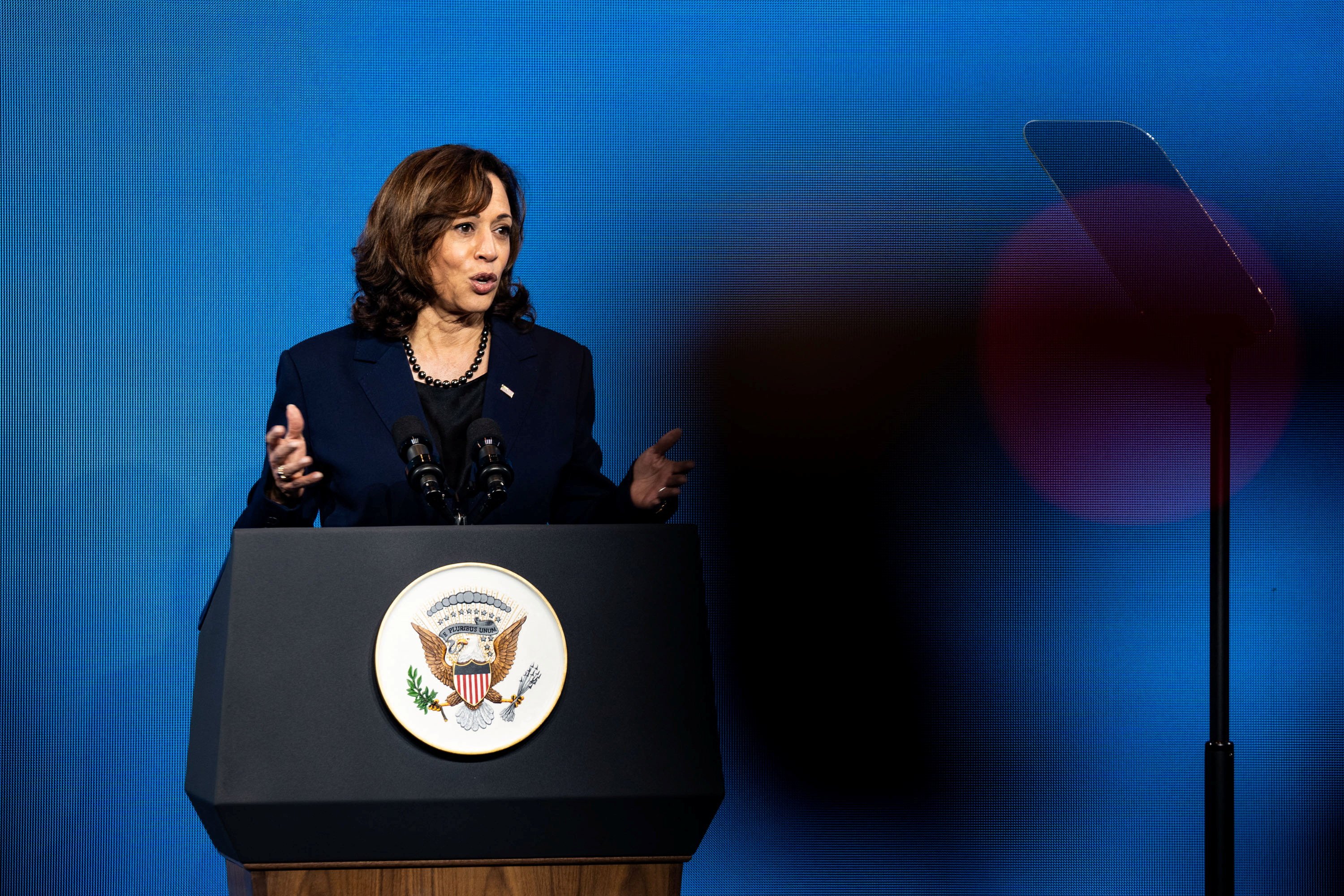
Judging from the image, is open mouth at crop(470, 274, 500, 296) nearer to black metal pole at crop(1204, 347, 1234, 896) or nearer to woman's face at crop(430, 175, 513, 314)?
woman's face at crop(430, 175, 513, 314)

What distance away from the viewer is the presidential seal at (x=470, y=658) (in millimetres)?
→ 1287

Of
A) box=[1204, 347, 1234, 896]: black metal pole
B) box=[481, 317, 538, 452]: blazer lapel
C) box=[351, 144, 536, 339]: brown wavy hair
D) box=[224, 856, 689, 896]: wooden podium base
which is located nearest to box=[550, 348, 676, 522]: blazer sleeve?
box=[481, 317, 538, 452]: blazer lapel

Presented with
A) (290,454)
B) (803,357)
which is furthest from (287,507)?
(803,357)

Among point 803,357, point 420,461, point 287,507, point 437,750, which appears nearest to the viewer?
point 437,750

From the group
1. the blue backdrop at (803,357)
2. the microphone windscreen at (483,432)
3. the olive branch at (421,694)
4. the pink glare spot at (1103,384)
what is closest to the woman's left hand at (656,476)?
the microphone windscreen at (483,432)

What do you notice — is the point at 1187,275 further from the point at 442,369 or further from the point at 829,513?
the point at 442,369

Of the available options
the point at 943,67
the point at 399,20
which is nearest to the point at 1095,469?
the point at 943,67

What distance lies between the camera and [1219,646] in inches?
80.5

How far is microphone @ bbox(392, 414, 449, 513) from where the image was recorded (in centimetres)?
143

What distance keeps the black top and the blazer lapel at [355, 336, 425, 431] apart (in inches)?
1.0

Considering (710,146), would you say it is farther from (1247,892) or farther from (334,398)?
(1247,892)

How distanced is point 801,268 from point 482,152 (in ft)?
2.85

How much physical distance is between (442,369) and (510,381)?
0.13 m

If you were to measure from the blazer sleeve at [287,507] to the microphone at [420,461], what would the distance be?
0.24 m
